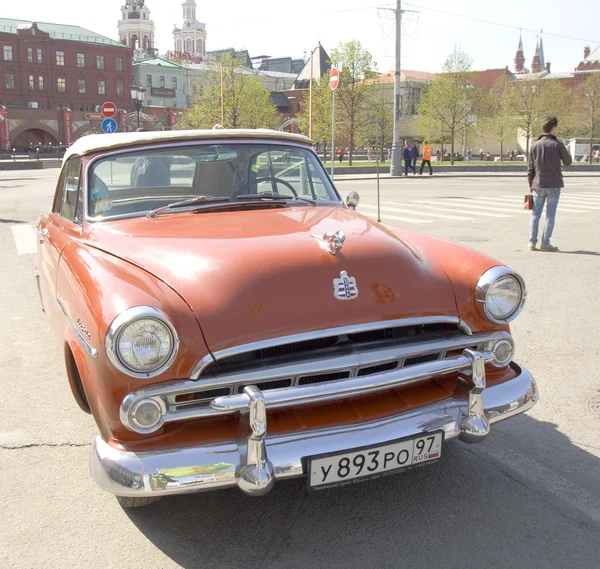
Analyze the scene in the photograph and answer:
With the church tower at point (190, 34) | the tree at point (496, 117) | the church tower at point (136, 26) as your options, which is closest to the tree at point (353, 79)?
the tree at point (496, 117)

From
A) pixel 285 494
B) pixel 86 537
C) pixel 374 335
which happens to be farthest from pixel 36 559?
pixel 374 335

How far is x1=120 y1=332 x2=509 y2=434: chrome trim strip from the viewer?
8.51 ft

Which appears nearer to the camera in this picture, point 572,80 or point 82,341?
point 82,341

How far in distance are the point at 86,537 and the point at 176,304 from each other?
112cm

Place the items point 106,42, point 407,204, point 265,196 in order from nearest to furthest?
point 265,196 < point 407,204 < point 106,42

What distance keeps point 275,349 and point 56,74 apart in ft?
290

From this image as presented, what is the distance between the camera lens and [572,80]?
104375 millimetres

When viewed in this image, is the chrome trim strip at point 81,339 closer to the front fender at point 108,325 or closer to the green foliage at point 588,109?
the front fender at point 108,325

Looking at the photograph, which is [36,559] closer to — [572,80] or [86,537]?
[86,537]

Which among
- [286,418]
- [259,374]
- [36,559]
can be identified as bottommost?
[36,559]

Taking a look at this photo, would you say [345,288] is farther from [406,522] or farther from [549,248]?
[549,248]

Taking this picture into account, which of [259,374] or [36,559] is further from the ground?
[259,374]

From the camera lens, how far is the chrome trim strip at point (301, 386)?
259 centimetres

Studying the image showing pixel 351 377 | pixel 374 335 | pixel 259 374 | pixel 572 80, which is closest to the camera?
pixel 259 374
